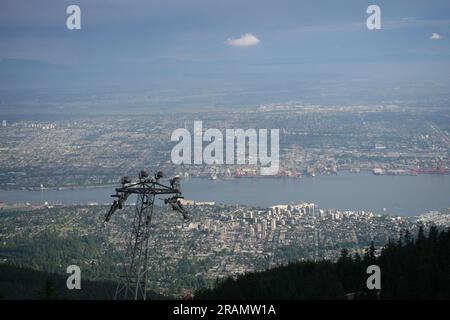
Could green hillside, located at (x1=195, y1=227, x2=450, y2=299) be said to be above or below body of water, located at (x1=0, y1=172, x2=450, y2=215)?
below

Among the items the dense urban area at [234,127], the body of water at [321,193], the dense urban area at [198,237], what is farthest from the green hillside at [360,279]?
the dense urban area at [234,127]

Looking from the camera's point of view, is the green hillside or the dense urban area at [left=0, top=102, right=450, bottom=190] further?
the dense urban area at [left=0, top=102, right=450, bottom=190]

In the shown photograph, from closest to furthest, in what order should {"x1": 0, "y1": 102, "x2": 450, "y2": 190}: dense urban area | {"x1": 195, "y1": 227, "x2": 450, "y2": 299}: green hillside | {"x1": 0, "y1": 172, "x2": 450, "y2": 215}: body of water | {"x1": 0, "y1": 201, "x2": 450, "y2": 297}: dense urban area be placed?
{"x1": 195, "y1": 227, "x2": 450, "y2": 299}: green hillside → {"x1": 0, "y1": 201, "x2": 450, "y2": 297}: dense urban area → {"x1": 0, "y1": 172, "x2": 450, "y2": 215}: body of water → {"x1": 0, "y1": 102, "x2": 450, "y2": 190}: dense urban area

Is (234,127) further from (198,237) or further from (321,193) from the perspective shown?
(198,237)

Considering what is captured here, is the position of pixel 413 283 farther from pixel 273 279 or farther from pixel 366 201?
pixel 366 201

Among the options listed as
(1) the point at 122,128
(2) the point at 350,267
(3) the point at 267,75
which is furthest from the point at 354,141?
(3) the point at 267,75

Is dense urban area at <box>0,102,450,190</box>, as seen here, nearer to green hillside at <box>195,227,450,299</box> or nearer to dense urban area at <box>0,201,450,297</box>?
dense urban area at <box>0,201,450,297</box>

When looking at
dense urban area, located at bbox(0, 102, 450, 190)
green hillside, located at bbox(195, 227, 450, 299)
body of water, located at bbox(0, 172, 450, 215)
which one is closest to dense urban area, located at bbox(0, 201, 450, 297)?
body of water, located at bbox(0, 172, 450, 215)

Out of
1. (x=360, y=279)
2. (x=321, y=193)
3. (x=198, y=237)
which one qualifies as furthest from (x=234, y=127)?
(x=360, y=279)
